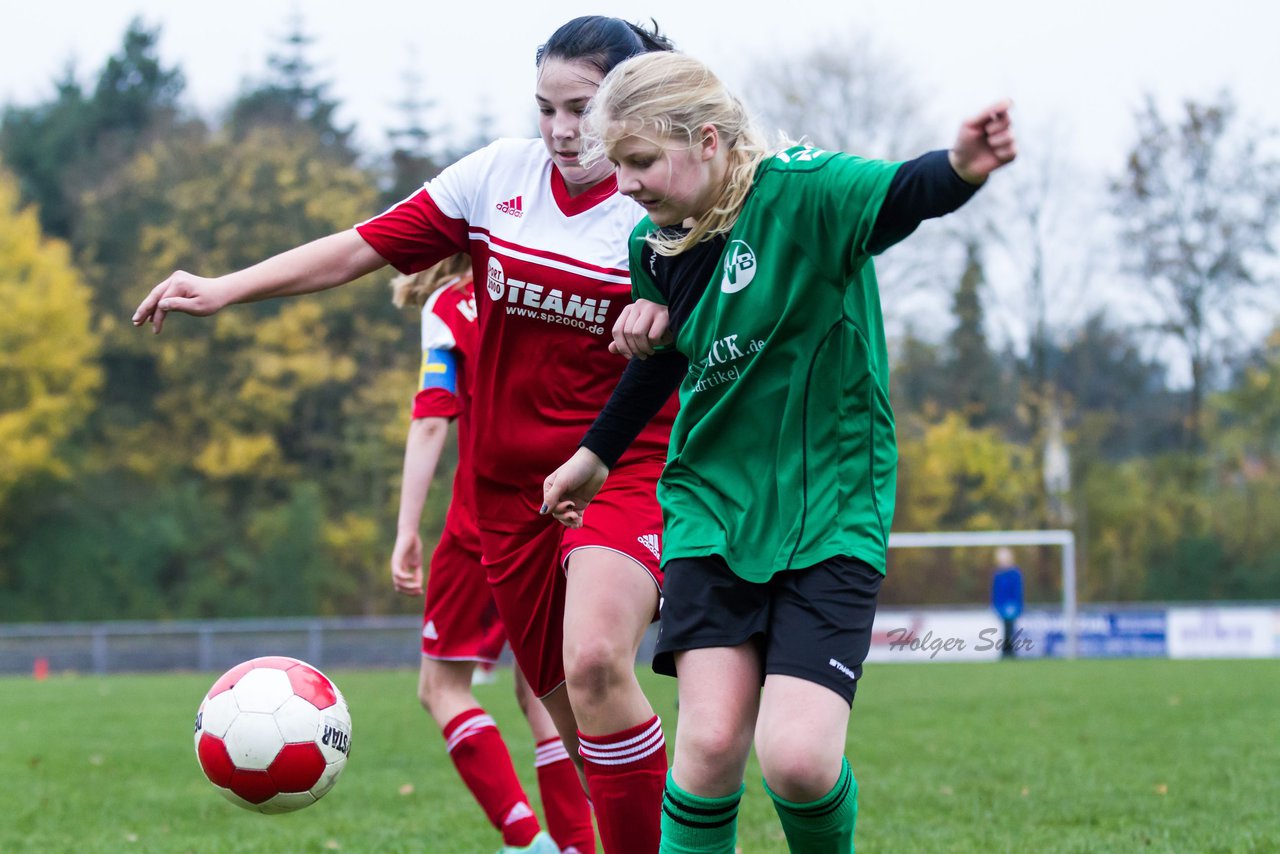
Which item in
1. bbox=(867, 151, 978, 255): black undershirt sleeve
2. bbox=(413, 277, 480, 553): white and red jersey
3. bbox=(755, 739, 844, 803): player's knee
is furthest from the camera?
bbox=(413, 277, 480, 553): white and red jersey

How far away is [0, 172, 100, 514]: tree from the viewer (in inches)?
1325

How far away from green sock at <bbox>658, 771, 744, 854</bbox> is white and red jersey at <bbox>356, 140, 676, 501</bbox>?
3.78ft

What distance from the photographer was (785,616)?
3.00 meters

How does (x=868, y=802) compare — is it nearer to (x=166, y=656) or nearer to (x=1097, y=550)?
(x=166, y=656)

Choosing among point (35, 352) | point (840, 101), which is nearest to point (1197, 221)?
point (840, 101)

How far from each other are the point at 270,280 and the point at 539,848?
2.23 meters

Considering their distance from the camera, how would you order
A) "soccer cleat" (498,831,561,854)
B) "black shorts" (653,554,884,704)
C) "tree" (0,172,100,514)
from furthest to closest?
"tree" (0,172,100,514)
"soccer cleat" (498,831,561,854)
"black shorts" (653,554,884,704)

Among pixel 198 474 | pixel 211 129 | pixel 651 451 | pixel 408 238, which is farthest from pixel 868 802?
pixel 211 129

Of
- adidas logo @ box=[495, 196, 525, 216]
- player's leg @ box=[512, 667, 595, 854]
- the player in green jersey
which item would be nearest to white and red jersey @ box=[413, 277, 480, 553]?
player's leg @ box=[512, 667, 595, 854]

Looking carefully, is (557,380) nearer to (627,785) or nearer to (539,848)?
(627,785)

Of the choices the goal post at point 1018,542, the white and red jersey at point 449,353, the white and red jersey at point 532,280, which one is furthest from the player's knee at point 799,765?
the goal post at point 1018,542

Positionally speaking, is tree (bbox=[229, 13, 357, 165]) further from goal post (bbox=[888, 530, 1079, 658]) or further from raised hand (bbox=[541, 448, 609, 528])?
→ raised hand (bbox=[541, 448, 609, 528])

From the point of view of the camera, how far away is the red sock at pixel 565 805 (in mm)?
4812

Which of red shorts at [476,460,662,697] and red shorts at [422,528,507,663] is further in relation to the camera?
red shorts at [422,528,507,663]
